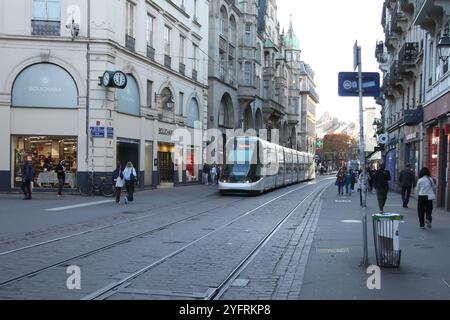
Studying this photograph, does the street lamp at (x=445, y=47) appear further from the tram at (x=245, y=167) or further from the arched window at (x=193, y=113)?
the arched window at (x=193, y=113)

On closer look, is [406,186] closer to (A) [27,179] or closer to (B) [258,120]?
(A) [27,179]

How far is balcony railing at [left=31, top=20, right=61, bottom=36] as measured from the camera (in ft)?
88.4

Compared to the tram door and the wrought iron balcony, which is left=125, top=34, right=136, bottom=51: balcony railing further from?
the wrought iron balcony

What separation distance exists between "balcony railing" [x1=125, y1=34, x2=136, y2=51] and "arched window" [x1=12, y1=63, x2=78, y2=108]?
4288 millimetres

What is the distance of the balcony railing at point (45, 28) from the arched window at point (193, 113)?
14.8 metres

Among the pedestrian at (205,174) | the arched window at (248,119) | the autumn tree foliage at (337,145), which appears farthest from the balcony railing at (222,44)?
the autumn tree foliage at (337,145)

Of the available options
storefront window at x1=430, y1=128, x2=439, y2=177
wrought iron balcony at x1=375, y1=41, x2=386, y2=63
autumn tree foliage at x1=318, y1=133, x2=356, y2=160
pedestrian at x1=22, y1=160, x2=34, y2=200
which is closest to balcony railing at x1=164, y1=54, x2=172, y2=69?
pedestrian at x1=22, y1=160, x2=34, y2=200

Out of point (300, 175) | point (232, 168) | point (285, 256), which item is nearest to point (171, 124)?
point (232, 168)

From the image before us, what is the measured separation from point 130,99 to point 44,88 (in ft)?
16.8

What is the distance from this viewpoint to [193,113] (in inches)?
1644

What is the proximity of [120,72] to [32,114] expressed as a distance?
183 inches

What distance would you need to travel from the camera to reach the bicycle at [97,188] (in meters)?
27.1

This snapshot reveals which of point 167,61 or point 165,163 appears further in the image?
point 165,163

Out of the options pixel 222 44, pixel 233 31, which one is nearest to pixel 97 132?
pixel 222 44
